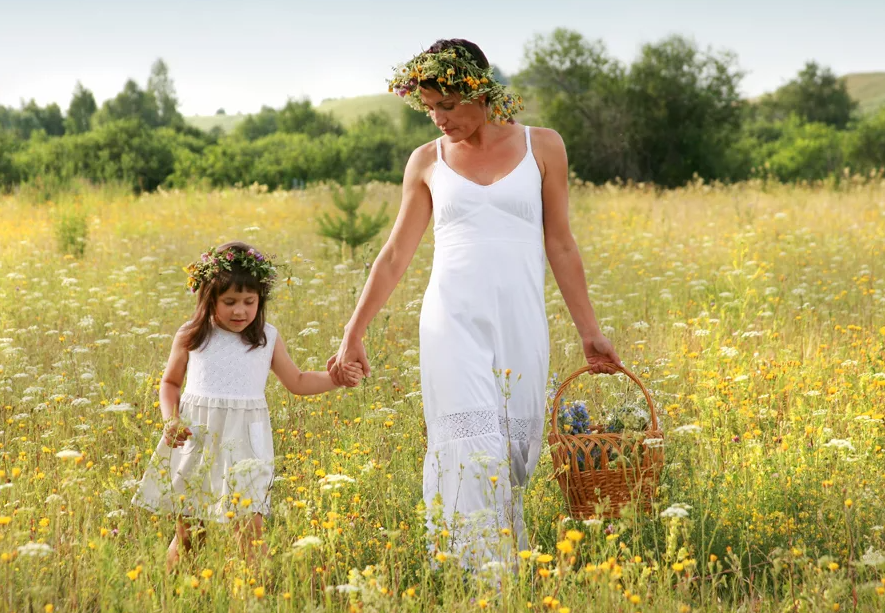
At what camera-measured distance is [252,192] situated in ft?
61.8

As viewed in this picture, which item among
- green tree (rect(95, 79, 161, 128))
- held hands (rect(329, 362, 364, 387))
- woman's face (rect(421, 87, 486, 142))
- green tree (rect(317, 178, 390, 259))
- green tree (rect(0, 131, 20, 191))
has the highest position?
green tree (rect(95, 79, 161, 128))

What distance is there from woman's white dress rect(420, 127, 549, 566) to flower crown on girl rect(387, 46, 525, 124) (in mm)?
189

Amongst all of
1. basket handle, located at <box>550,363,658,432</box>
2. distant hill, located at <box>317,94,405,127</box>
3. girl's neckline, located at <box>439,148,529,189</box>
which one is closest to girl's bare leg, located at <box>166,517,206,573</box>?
basket handle, located at <box>550,363,658,432</box>

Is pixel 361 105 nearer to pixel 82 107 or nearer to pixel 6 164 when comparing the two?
pixel 82 107

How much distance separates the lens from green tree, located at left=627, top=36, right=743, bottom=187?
3388 centimetres

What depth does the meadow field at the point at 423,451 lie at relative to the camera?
99.7 inches

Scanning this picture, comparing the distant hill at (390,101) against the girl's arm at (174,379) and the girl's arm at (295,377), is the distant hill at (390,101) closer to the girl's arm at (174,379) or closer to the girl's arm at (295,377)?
the girl's arm at (295,377)

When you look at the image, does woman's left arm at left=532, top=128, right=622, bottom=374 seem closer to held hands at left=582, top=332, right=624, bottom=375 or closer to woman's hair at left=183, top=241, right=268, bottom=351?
held hands at left=582, top=332, right=624, bottom=375

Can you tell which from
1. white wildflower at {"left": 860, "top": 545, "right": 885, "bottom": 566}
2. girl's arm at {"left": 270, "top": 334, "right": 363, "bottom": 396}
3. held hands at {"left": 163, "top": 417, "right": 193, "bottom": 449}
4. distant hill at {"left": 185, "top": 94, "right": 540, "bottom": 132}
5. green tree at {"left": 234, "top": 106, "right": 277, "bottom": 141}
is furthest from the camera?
distant hill at {"left": 185, "top": 94, "right": 540, "bottom": 132}

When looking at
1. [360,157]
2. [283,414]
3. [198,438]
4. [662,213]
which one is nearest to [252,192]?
[662,213]

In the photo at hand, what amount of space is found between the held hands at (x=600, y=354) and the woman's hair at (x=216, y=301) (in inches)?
49.9

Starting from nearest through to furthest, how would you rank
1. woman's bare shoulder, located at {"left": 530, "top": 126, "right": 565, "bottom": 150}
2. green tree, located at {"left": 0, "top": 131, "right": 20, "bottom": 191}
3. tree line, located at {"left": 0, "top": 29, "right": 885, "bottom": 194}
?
woman's bare shoulder, located at {"left": 530, "top": 126, "right": 565, "bottom": 150}
green tree, located at {"left": 0, "top": 131, "right": 20, "bottom": 191}
tree line, located at {"left": 0, "top": 29, "right": 885, "bottom": 194}

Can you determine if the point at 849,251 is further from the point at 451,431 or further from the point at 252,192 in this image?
the point at 252,192

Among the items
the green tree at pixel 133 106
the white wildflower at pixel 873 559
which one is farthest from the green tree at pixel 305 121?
the white wildflower at pixel 873 559
